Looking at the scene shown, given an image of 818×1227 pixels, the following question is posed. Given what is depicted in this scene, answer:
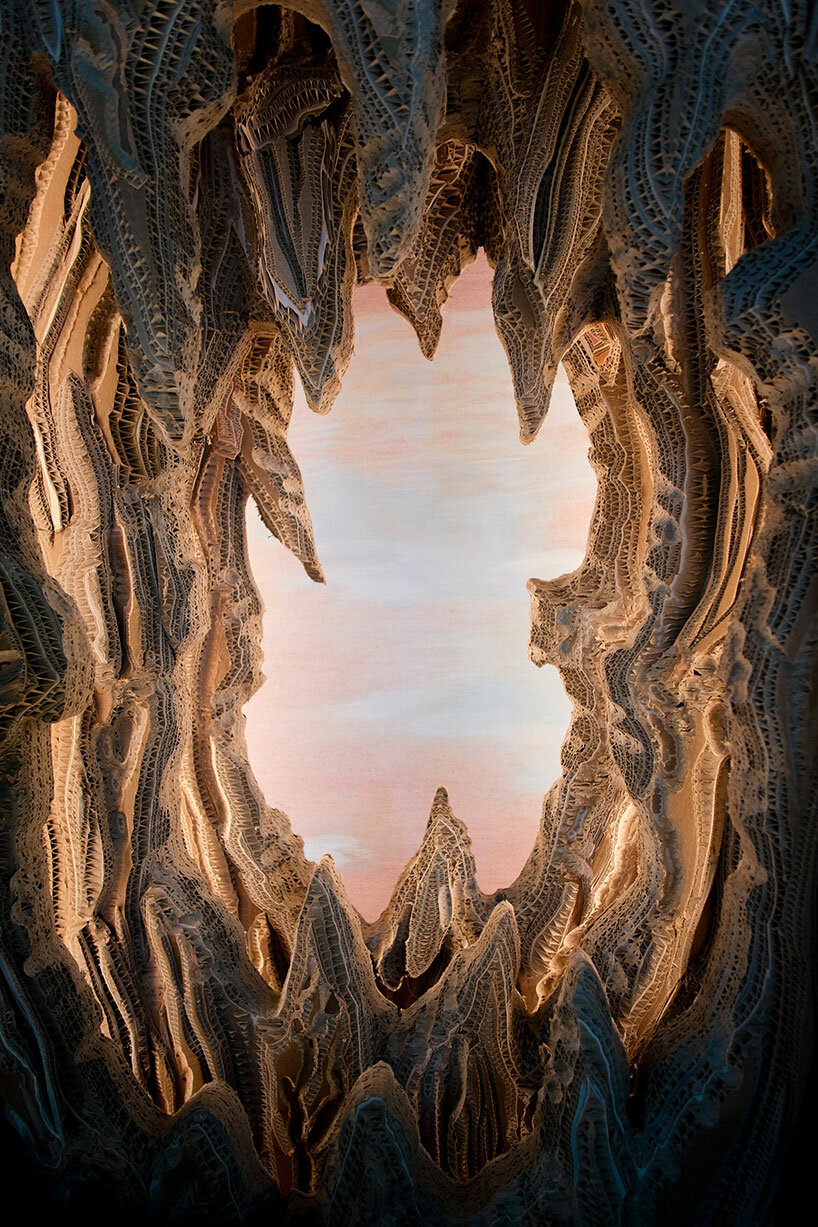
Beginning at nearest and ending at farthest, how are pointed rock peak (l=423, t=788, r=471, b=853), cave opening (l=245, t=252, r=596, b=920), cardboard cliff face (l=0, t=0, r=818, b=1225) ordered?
cardboard cliff face (l=0, t=0, r=818, b=1225), pointed rock peak (l=423, t=788, r=471, b=853), cave opening (l=245, t=252, r=596, b=920)

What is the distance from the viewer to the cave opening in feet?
6.05

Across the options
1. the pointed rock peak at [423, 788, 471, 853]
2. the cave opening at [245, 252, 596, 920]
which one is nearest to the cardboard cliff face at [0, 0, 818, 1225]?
the pointed rock peak at [423, 788, 471, 853]

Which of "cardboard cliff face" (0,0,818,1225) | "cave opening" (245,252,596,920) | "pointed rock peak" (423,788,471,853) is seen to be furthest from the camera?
"cave opening" (245,252,596,920)

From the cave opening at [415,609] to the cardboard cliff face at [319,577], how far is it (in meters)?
0.56

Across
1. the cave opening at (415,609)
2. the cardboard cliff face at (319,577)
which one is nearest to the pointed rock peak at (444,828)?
the cardboard cliff face at (319,577)

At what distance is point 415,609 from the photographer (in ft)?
6.25

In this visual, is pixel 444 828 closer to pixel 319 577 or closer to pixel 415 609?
pixel 319 577

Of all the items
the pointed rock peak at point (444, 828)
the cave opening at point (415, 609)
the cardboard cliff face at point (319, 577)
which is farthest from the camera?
the cave opening at point (415, 609)

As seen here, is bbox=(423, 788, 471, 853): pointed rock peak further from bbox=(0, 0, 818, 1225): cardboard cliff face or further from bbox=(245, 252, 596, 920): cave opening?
bbox=(245, 252, 596, 920): cave opening

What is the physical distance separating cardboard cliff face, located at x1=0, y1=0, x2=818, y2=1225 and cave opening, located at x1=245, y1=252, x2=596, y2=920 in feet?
1.84

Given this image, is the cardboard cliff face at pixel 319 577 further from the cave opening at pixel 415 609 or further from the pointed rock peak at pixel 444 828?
the cave opening at pixel 415 609

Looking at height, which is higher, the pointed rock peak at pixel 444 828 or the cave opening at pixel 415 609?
the cave opening at pixel 415 609

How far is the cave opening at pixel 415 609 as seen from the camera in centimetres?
184

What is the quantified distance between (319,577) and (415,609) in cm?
67
